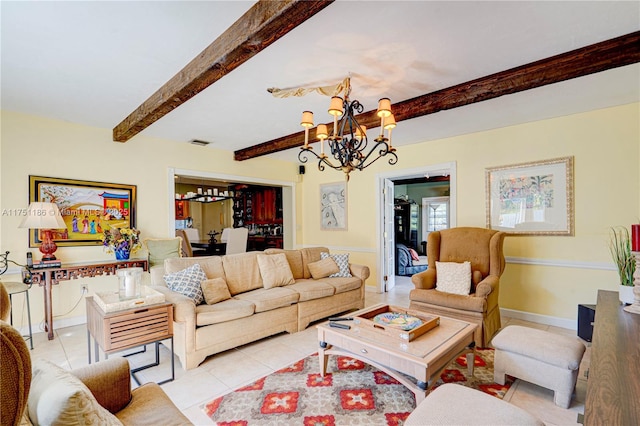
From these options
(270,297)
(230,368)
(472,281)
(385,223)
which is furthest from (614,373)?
(385,223)

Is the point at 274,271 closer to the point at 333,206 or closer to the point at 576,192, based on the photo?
the point at 333,206

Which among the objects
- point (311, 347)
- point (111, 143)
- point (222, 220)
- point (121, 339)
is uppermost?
point (111, 143)

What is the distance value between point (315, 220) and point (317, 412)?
4508mm

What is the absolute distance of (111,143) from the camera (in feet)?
13.6

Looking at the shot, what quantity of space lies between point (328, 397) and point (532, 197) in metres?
3.46

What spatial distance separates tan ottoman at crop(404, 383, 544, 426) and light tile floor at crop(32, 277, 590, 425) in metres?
0.86

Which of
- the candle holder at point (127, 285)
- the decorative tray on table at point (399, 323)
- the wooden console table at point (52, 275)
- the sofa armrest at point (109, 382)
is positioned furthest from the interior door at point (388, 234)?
the sofa armrest at point (109, 382)

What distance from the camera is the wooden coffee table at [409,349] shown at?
192 cm

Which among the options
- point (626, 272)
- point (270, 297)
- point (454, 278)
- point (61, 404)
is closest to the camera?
point (61, 404)

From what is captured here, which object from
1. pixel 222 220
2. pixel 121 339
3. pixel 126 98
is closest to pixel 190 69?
pixel 126 98

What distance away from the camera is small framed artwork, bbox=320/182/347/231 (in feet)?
19.3

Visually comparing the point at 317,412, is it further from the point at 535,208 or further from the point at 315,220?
the point at 315,220

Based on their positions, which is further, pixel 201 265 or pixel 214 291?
pixel 201 265

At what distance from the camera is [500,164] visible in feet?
13.5
